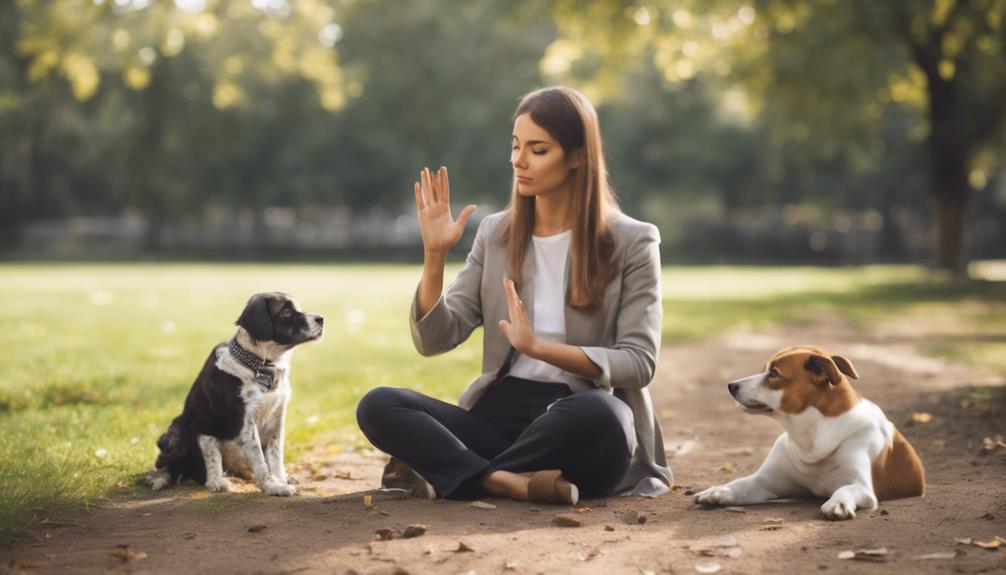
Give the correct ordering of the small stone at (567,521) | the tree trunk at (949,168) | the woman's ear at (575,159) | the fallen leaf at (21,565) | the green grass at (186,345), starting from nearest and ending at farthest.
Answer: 1. the fallen leaf at (21,565)
2. the small stone at (567,521)
3. the woman's ear at (575,159)
4. the green grass at (186,345)
5. the tree trunk at (949,168)

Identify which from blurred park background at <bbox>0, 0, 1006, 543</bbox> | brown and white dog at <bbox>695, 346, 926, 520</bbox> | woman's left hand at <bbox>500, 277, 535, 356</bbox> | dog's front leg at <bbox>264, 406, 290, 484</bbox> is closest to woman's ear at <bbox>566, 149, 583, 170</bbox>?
woman's left hand at <bbox>500, 277, 535, 356</bbox>

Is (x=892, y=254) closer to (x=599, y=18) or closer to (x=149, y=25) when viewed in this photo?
(x=599, y=18)

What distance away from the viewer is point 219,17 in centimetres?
1905

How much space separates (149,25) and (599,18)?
24.0 feet

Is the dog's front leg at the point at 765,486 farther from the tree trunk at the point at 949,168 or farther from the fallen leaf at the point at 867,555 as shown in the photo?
the tree trunk at the point at 949,168

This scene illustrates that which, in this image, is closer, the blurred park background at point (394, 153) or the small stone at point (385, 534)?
the small stone at point (385, 534)

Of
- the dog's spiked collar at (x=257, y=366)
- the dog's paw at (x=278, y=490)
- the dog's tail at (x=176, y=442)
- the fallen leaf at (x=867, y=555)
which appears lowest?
the dog's paw at (x=278, y=490)

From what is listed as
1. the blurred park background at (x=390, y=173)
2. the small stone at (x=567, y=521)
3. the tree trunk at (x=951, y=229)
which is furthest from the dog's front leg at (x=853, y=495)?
the tree trunk at (x=951, y=229)

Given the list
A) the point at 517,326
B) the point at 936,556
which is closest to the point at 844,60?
the point at 517,326

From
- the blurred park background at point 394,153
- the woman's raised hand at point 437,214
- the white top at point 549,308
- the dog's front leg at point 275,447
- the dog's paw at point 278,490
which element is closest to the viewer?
the woman's raised hand at point 437,214

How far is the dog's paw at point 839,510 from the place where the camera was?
4.82m

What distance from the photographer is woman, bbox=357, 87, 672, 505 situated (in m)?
5.14


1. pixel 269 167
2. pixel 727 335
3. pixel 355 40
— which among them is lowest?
pixel 727 335

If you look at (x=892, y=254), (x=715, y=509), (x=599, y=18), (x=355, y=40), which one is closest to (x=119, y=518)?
(x=715, y=509)
